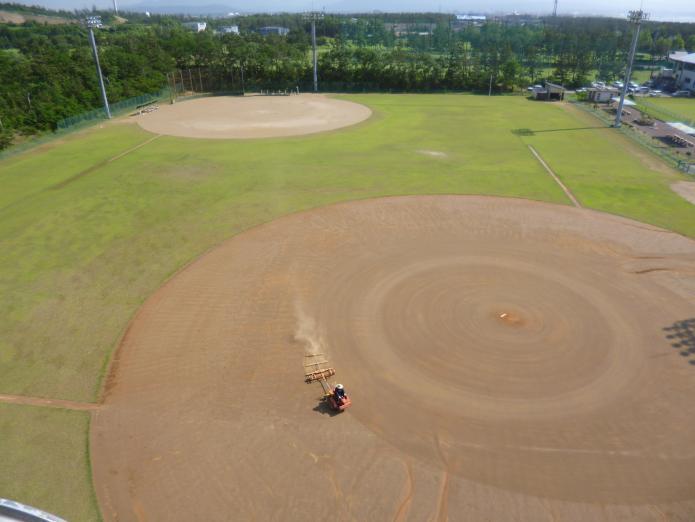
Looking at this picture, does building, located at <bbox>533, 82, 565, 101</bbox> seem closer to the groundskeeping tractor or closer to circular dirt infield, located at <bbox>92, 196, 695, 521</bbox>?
circular dirt infield, located at <bbox>92, 196, 695, 521</bbox>

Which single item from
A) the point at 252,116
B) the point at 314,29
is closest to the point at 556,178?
the point at 252,116

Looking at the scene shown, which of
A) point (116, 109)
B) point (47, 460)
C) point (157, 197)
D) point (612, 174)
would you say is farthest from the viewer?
point (116, 109)

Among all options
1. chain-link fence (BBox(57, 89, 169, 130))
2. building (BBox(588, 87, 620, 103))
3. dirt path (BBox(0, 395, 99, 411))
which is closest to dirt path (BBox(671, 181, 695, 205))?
building (BBox(588, 87, 620, 103))

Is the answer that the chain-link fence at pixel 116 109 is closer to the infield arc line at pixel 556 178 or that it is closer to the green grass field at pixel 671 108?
the infield arc line at pixel 556 178

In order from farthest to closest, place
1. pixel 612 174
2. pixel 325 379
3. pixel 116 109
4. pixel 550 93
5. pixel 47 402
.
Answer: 1. pixel 550 93
2. pixel 116 109
3. pixel 612 174
4. pixel 325 379
5. pixel 47 402

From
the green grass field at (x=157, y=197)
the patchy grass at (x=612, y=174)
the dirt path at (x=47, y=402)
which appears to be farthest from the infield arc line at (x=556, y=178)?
the dirt path at (x=47, y=402)

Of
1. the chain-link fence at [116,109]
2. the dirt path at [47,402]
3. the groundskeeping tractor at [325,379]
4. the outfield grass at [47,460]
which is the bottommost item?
the outfield grass at [47,460]

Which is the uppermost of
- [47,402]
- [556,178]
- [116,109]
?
[116,109]

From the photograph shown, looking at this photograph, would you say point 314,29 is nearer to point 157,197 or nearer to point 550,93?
point 550,93
